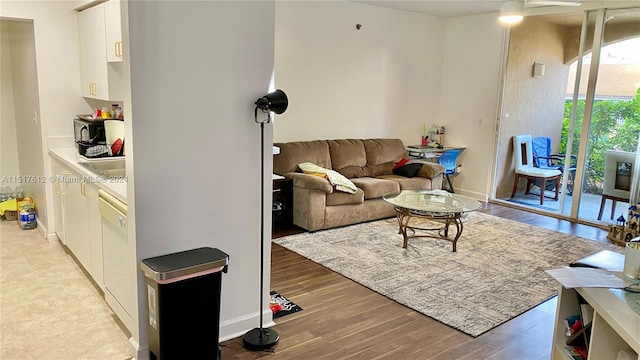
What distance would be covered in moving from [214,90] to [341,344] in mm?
1690

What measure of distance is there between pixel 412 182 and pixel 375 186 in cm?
67

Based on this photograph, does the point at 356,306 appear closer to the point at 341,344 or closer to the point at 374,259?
the point at 341,344

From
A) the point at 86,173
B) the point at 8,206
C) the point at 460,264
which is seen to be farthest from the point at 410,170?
the point at 8,206

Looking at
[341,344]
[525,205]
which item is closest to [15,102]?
[341,344]

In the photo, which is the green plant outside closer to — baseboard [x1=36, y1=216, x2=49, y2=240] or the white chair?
the white chair

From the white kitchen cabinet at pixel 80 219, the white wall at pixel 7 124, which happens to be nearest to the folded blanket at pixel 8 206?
the white wall at pixel 7 124

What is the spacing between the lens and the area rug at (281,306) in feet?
10.6

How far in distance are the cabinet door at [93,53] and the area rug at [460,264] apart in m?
2.15

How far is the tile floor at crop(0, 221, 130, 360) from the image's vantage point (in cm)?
274

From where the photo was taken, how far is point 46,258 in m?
4.11

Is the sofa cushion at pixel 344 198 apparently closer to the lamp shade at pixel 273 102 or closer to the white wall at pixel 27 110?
the lamp shade at pixel 273 102

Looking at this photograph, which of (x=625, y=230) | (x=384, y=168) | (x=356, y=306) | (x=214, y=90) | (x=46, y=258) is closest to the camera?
(x=214, y=90)

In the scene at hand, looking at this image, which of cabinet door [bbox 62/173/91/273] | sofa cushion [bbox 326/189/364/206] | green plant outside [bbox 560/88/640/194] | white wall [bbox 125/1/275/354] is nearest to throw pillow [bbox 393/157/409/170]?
sofa cushion [bbox 326/189/364/206]

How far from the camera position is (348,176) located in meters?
6.05
